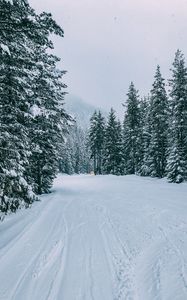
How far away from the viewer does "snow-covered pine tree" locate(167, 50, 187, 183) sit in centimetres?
3391

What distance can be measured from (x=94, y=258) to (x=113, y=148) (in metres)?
48.9

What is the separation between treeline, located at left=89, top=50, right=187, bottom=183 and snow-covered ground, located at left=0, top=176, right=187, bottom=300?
23.8 meters

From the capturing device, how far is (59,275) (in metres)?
6.03

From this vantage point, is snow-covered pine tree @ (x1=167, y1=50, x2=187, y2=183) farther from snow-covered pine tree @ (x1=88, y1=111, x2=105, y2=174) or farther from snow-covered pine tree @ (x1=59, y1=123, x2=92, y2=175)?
snow-covered pine tree @ (x1=59, y1=123, x2=92, y2=175)

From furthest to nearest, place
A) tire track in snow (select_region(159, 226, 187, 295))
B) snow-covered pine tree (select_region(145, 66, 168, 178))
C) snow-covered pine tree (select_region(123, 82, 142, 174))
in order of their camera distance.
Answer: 1. snow-covered pine tree (select_region(123, 82, 142, 174))
2. snow-covered pine tree (select_region(145, 66, 168, 178))
3. tire track in snow (select_region(159, 226, 187, 295))

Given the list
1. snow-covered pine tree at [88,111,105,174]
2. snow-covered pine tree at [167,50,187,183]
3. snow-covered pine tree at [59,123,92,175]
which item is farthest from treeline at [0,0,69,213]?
snow-covered pine tree at [59,123,92,175]

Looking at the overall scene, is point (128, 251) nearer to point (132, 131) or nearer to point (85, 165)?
point (132, 131)

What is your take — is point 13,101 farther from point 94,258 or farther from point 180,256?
point 180,256

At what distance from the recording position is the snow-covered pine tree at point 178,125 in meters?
33.9

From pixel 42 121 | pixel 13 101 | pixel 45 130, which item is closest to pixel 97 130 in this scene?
pixel 45 130

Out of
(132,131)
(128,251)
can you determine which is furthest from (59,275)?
(132,131)

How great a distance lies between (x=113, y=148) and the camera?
2195 inches

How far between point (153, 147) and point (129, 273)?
3916cm

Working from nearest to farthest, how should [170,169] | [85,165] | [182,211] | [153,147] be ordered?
[182,211] < [170,169] < [153,147] < [85,165]
